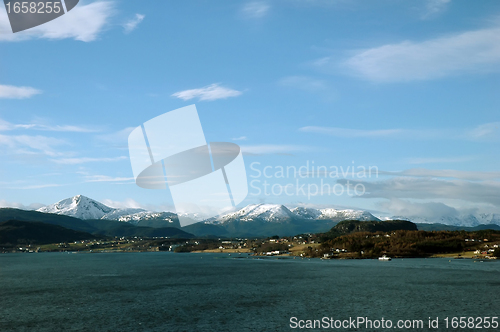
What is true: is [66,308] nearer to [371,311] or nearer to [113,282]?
[113,282]

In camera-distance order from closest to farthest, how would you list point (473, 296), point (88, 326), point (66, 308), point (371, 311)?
point (88, 326)
point (371, 311)
point (66, 308)
point (473, 296)

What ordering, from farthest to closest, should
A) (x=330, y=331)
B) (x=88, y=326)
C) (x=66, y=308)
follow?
(x=66, y=308), (x=88, y=326), (x=330, y=331)

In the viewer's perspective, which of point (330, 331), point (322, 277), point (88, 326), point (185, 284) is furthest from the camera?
point (322, 277)

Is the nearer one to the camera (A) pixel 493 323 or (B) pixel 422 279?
(A) pixel 493 323

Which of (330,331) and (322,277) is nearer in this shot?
(330,331)

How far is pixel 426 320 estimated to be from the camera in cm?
7144

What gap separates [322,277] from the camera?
144m

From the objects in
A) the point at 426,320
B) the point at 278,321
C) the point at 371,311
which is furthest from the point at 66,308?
the point at 426,320

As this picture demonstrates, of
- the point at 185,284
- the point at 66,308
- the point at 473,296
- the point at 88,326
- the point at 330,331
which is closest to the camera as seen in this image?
the point at 330,331

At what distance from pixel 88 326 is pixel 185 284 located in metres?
61.0

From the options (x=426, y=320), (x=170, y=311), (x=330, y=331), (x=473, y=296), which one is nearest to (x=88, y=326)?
(x=170, y=311)

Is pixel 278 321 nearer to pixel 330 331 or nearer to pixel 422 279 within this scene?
pixel 330 331

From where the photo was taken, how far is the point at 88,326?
69875 millimetres

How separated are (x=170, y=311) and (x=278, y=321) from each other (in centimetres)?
2247
